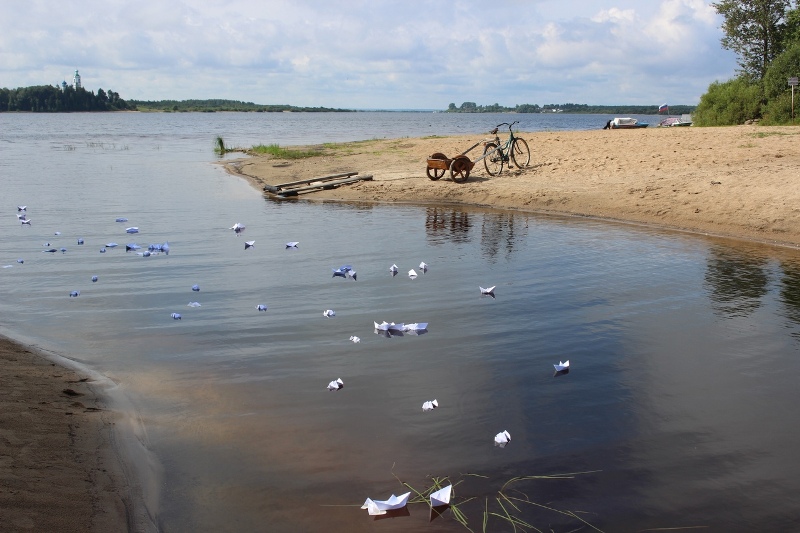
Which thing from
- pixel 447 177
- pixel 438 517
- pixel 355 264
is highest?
pixel 447 177

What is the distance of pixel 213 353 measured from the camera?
7.01 meters

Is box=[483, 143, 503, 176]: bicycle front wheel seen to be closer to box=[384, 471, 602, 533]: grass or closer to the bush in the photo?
box=[384, 471, 602, 533]: grass

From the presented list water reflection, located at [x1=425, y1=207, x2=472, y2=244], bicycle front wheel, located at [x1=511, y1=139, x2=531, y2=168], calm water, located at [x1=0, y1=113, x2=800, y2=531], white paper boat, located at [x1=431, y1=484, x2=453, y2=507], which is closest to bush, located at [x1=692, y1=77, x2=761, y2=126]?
bicycle front wheel, located at [x1=511, y1=139, x2=531, y2=168]

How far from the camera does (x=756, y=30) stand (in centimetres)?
4544

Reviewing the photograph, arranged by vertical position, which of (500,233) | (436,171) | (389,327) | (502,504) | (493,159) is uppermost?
(493,159)

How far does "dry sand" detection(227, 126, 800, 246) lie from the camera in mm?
13828

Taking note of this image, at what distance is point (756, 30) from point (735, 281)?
43.0 metres

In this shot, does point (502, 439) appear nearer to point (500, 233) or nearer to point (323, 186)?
point (500, 233)

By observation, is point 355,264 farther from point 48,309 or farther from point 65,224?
point 65,224

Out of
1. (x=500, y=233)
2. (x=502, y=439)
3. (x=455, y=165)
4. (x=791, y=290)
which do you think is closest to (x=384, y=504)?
(x=502, y=439)

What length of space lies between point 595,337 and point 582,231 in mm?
6768

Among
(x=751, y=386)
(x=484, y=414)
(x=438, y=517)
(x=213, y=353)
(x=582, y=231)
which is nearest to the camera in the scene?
(x=438, y=517)

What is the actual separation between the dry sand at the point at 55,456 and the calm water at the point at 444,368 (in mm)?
356

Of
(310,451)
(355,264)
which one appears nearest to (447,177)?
(355,264)
